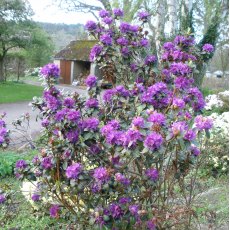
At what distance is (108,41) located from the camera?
10.6ft

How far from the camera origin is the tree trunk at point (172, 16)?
8336 mm

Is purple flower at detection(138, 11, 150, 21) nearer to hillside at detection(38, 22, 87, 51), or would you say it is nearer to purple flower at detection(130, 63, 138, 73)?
purple flower at detection(130, 63, 138, 73)

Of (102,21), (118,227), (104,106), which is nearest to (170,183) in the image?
(118,227)

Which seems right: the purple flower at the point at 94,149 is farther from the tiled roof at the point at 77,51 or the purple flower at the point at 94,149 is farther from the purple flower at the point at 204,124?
the tiled roof at the point at 77,51

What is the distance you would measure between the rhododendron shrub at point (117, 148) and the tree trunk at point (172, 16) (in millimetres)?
5503

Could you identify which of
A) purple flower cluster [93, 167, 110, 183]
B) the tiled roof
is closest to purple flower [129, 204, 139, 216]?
purple flower cluster [93, 167, 110, 183]

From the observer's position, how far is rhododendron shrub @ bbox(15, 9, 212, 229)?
7.99 feet

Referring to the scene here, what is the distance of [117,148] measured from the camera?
2396 mm

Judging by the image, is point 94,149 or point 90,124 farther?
point 94,149

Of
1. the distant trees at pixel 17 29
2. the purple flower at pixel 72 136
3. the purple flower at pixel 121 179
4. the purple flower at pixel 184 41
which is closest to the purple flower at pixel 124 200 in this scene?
the purple flower at pixel 121 179

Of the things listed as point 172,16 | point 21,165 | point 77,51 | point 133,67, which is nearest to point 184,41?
point 133,67

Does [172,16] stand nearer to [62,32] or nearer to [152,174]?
[152,174]

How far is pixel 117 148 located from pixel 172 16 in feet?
21.9

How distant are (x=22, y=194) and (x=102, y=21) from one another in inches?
117
